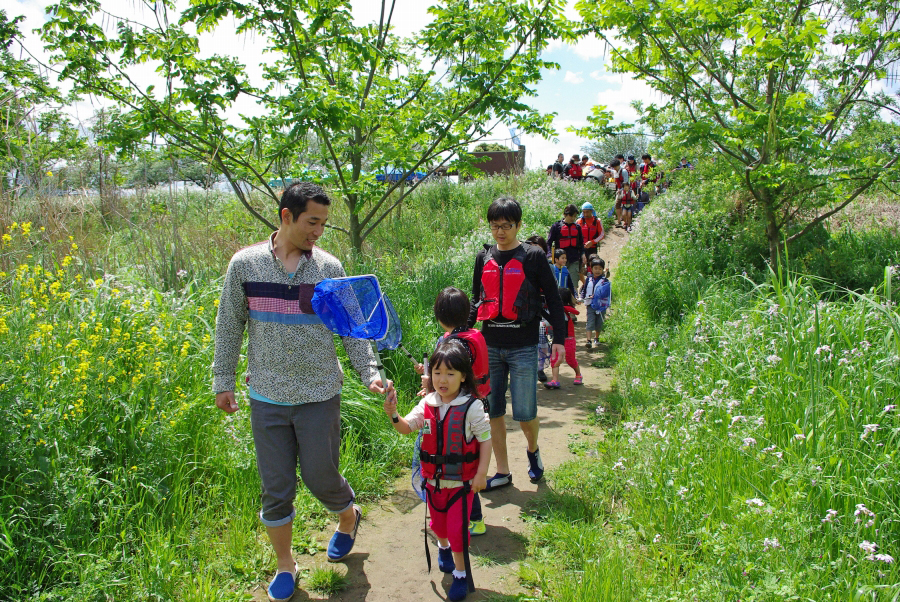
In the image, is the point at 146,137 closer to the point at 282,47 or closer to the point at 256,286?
the point at 282,47

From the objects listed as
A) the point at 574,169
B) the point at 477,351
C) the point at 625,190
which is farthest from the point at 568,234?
the point at 574,169

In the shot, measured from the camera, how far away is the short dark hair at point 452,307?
3740 millimetres

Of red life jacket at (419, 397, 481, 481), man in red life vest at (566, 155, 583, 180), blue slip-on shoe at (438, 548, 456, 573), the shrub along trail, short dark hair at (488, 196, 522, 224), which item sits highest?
man in red life vest at (566, 155, 583, 180)

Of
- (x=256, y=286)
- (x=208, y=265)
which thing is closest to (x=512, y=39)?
(x=208, y=265)

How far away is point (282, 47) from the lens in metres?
6.09

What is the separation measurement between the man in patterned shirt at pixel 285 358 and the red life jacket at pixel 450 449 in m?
0.43

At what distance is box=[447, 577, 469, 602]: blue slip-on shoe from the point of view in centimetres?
312

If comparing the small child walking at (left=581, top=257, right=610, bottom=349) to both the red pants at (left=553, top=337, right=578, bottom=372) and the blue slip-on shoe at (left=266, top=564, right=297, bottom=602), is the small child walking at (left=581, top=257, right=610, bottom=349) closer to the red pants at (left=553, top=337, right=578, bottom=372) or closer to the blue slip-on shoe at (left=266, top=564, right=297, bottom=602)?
the red pants at (left=553, top=337, right=578, bottom=372)

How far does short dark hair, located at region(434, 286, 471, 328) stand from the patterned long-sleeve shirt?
0.82 meters

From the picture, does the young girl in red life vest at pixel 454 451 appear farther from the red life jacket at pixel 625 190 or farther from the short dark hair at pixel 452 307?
the red life jacket at pixel 625 190

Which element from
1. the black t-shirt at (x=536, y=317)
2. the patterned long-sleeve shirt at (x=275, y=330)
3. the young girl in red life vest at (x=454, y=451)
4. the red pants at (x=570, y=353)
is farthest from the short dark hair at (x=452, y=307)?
the red pants at (x=570, y=353)

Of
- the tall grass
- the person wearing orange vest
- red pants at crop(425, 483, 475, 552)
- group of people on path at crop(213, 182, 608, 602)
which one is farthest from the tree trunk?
red pants at crop(425, 483, 475, 552)

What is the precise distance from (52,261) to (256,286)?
3.35 metres

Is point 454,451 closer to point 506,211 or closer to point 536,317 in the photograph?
point 536,317
